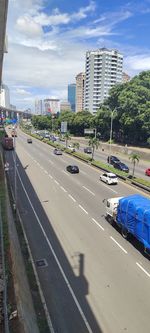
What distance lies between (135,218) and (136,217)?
147 mm

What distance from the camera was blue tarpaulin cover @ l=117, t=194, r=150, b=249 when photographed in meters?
18.8

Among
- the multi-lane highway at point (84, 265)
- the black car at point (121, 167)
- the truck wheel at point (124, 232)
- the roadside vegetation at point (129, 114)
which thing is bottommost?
the multi-lane highway at point (84, 265)

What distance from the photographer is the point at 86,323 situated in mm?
13492

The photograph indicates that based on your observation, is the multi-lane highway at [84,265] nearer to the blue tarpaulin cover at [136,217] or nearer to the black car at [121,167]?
the blue tarpaulin cover at [136,217]

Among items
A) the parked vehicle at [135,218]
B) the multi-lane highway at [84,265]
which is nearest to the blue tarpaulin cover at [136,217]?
the parked vehicle at [135,218]

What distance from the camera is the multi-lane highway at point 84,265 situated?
13.9 metres

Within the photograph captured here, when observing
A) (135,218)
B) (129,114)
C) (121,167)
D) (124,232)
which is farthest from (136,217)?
(129,114)

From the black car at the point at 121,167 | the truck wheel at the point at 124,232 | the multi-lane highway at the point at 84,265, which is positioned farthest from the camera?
the black car at the point at 121,167

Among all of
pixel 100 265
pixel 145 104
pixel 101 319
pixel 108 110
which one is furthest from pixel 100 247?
pixel 108 110

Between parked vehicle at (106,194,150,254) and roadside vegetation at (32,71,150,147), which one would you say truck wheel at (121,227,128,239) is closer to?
parked vehicle at (106,194,150,254)

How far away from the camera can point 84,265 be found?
18562 millimetres

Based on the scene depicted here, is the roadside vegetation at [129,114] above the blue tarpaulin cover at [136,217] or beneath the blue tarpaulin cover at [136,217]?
above

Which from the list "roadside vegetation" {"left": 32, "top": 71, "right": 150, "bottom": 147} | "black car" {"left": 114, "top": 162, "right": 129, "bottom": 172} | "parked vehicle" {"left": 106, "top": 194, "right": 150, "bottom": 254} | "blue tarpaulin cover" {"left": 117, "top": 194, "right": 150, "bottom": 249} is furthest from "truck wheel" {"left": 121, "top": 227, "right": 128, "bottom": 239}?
"roadside vegetation" {"left": 32, "top": 71, "right": 150, "bottom": 147}

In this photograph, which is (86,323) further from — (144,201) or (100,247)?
(144,201)
